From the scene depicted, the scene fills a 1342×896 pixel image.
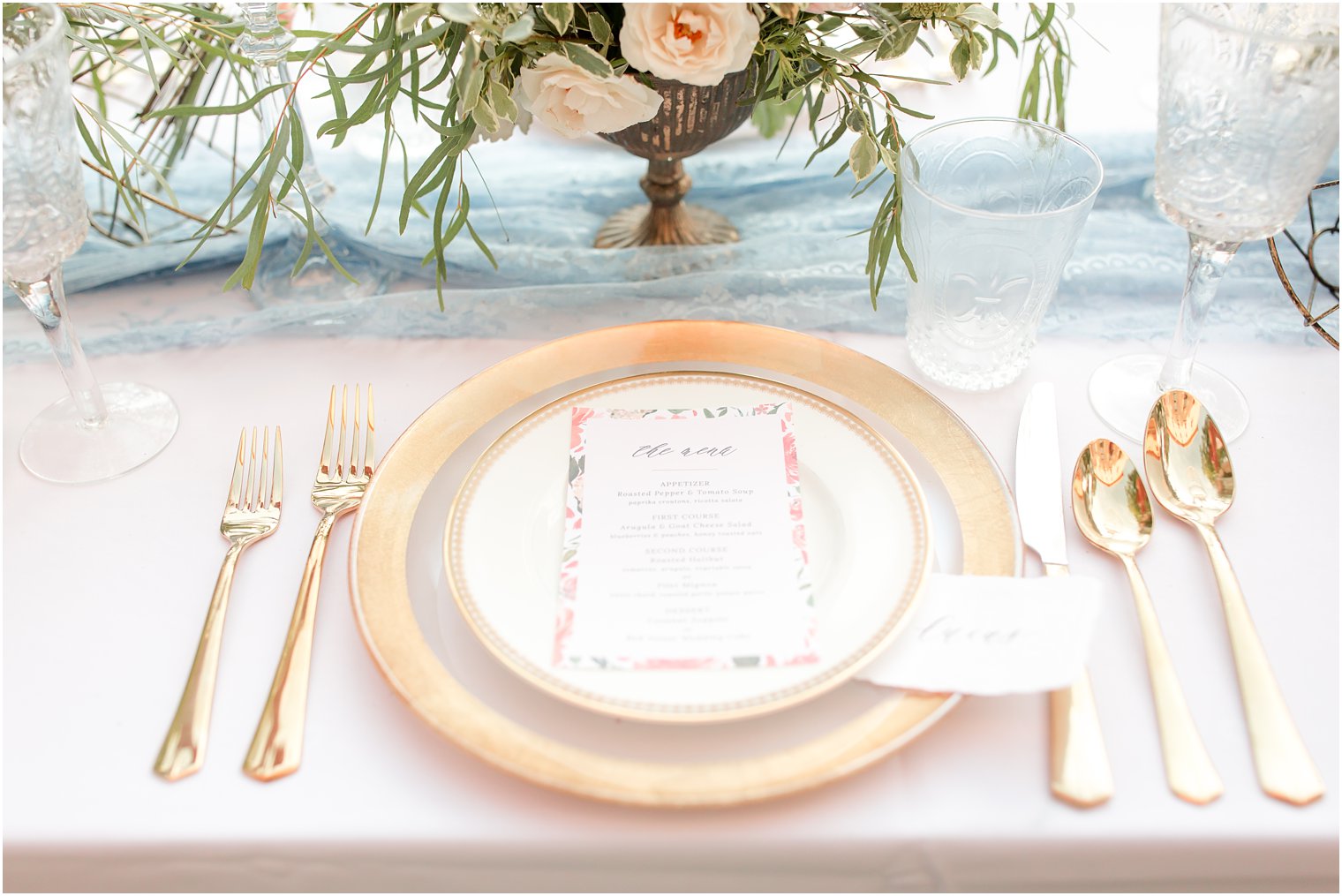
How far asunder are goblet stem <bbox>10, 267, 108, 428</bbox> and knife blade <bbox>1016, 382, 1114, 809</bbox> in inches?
27.2

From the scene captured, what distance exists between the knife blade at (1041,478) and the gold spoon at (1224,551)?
0.07m

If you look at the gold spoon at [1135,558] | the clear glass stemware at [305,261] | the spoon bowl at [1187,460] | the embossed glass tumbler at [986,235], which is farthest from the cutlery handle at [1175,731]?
the clear glass stemware at [305,261]

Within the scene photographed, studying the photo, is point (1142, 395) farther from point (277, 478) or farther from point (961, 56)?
point (277, 478)

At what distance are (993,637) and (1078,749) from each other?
0.07m

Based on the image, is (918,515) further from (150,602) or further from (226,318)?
(226,318)

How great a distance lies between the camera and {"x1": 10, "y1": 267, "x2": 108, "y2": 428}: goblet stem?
0.70 m

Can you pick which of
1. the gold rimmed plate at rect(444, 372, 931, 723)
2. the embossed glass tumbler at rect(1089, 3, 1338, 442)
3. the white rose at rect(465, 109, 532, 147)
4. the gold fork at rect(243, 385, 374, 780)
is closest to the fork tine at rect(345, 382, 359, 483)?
the gold fork at rect(243, 385, 374, 780)

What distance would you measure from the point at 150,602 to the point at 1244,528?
734 millimetres

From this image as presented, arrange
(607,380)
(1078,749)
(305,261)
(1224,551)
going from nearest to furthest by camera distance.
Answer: (1078,749), (1224,551), (607,380), (305,261)

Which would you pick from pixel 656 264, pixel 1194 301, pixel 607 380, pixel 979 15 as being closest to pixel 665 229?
pixel 656 264

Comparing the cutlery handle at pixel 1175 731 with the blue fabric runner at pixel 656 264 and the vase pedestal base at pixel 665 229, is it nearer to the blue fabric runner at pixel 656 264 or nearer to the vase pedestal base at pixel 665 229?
the blue fabric runner at pixel 656 264

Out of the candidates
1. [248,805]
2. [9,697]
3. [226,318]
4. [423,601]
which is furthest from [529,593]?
[226,318]

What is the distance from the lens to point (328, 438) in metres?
0.73

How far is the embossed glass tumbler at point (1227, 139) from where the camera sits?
0.59 meters
